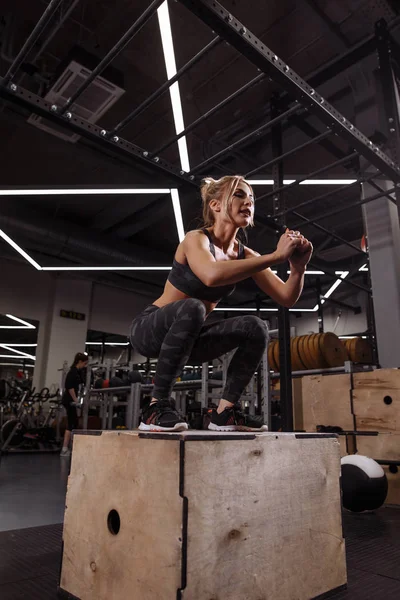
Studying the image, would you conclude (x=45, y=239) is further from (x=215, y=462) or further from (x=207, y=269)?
(x=215, y=462)

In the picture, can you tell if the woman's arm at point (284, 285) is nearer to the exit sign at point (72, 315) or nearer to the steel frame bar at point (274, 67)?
the steel frame bar at point (274, 67)

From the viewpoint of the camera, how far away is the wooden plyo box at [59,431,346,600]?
892mm

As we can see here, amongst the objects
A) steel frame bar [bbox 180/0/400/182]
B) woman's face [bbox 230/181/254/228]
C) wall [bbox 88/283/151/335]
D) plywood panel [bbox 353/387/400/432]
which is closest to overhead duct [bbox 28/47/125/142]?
steel frame bar [bbox 180/0/400/182]


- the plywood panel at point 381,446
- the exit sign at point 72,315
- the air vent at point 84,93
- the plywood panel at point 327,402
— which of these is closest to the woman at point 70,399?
the air vent at point 84,93

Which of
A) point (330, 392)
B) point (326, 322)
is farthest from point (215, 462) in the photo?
point (326, 322)

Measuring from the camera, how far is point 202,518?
90cm

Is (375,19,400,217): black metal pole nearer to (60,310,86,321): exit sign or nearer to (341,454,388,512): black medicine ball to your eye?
(341,454,388,512): black medicine ball

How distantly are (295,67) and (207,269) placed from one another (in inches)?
148

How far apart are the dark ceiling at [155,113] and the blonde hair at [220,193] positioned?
608 millimetres

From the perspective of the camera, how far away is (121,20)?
144 inches

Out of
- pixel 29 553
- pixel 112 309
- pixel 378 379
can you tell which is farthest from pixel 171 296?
pixel 112 309

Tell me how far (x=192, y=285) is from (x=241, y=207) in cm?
33

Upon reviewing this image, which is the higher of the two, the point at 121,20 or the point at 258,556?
the point at 121,20

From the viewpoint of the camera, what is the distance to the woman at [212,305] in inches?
50.4
